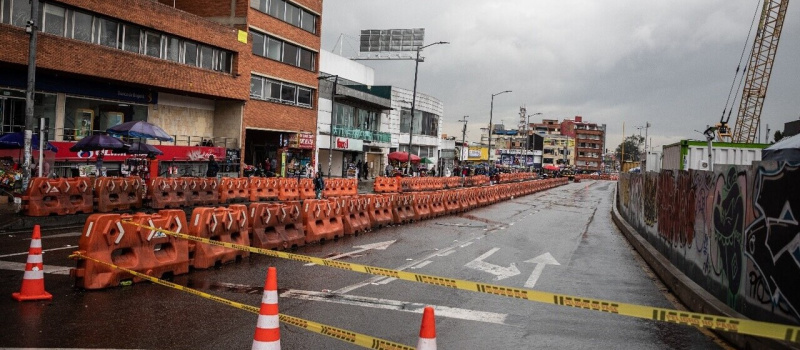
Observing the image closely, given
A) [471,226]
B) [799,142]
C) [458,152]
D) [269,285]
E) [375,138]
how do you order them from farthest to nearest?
[458,152]
[375,138]
[471,226]
[799,142]
[269,285]

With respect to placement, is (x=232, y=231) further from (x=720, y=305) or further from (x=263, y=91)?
(x=263, y=91)

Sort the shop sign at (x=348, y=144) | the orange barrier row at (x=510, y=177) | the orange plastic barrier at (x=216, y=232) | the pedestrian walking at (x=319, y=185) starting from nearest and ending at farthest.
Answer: the orange plastic barrier at (x=216, y=232) < the pedestrian walking at (x=319, y=185) < the shop sign at (x=348, y=144) < the orange barrier row at (x=510, y=177)

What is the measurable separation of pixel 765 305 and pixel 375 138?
196ft

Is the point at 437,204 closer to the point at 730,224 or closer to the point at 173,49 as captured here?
the point at 730,224

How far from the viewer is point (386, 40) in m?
68.3

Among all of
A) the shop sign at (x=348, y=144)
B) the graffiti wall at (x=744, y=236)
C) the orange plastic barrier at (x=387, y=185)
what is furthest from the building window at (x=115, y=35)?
the graffiti wall at (x=744, y=236)

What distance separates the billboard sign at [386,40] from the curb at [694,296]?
5393 centimetres

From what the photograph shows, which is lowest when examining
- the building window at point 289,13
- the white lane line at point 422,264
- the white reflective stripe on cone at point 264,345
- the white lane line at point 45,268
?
the white lane line at point 45,268

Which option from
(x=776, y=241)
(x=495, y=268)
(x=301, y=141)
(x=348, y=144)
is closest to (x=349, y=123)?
(x=348, y=144)

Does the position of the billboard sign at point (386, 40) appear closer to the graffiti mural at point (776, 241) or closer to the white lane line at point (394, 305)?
the white lane line at point (394, 305)

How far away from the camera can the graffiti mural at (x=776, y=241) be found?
601cm

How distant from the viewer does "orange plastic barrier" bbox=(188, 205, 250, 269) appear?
1073 centimetres

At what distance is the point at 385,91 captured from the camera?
7069cm

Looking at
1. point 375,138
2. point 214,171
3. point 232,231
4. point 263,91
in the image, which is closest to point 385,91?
point 375,138
